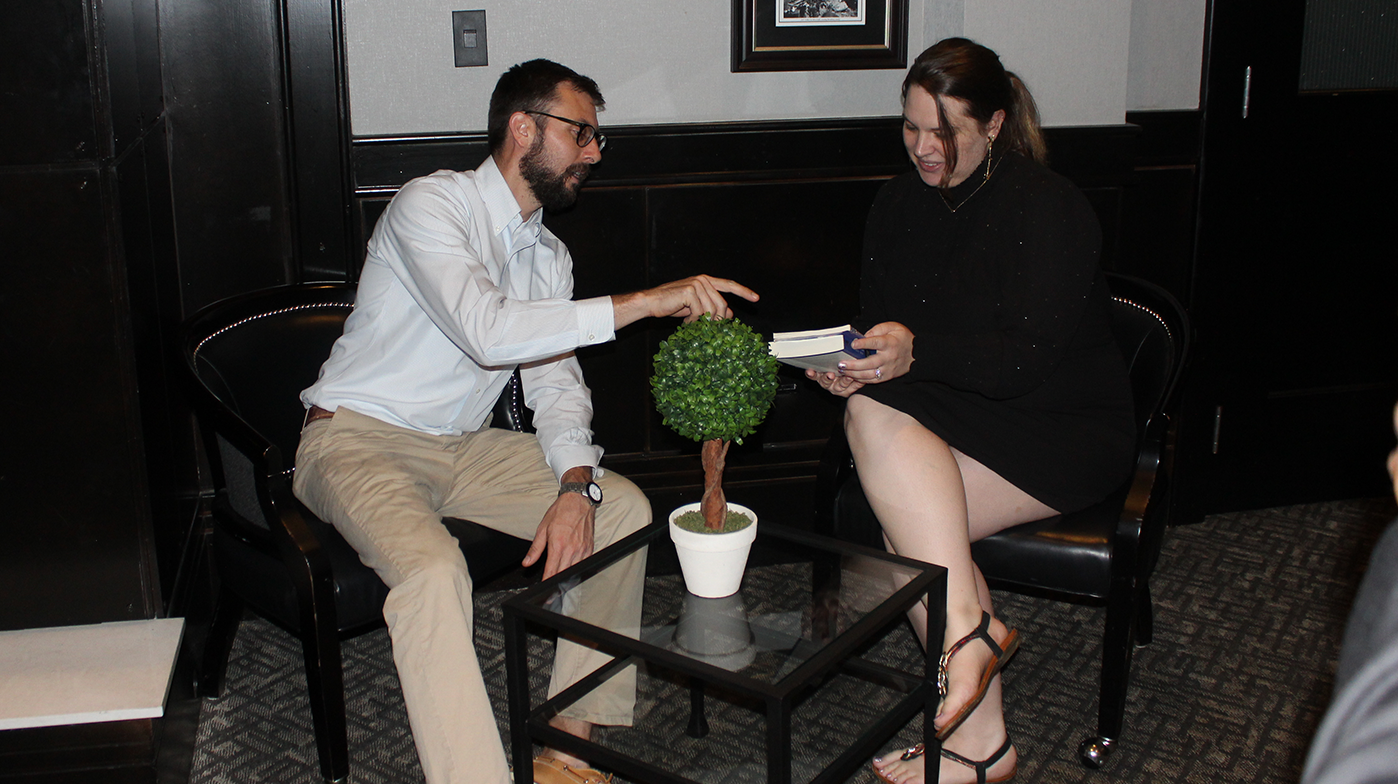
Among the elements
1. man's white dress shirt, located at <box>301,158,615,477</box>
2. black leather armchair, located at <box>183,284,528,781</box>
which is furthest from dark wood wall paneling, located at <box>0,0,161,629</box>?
man's white dress shirt, located at <box>301,158,615,477</box>

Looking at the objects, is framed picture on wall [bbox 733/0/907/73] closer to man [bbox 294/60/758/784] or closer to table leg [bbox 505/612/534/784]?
man [bbox 294/60/758/784]

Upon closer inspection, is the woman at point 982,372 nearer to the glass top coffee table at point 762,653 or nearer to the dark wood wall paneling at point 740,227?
the glass top coffee table at point 762,653

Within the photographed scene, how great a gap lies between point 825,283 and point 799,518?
719 millimetres

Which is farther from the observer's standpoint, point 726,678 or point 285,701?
point 285,701

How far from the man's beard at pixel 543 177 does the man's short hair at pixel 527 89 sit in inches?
2.9

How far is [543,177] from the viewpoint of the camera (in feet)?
8.06

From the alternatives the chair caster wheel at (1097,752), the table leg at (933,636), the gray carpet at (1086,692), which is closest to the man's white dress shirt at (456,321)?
the gray carpet at (1086,692)

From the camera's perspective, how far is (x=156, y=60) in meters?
2.63

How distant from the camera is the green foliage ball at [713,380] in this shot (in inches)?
72.2

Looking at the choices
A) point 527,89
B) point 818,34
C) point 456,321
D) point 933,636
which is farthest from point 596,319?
point 818,34

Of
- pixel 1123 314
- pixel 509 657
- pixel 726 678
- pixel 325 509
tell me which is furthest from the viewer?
pixel 1123 314

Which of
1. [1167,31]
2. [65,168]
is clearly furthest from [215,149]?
[1167,31]

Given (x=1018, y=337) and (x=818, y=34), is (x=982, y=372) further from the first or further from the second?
(x=818, y=34)

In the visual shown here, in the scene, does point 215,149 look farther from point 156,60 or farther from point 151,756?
point 151,756
